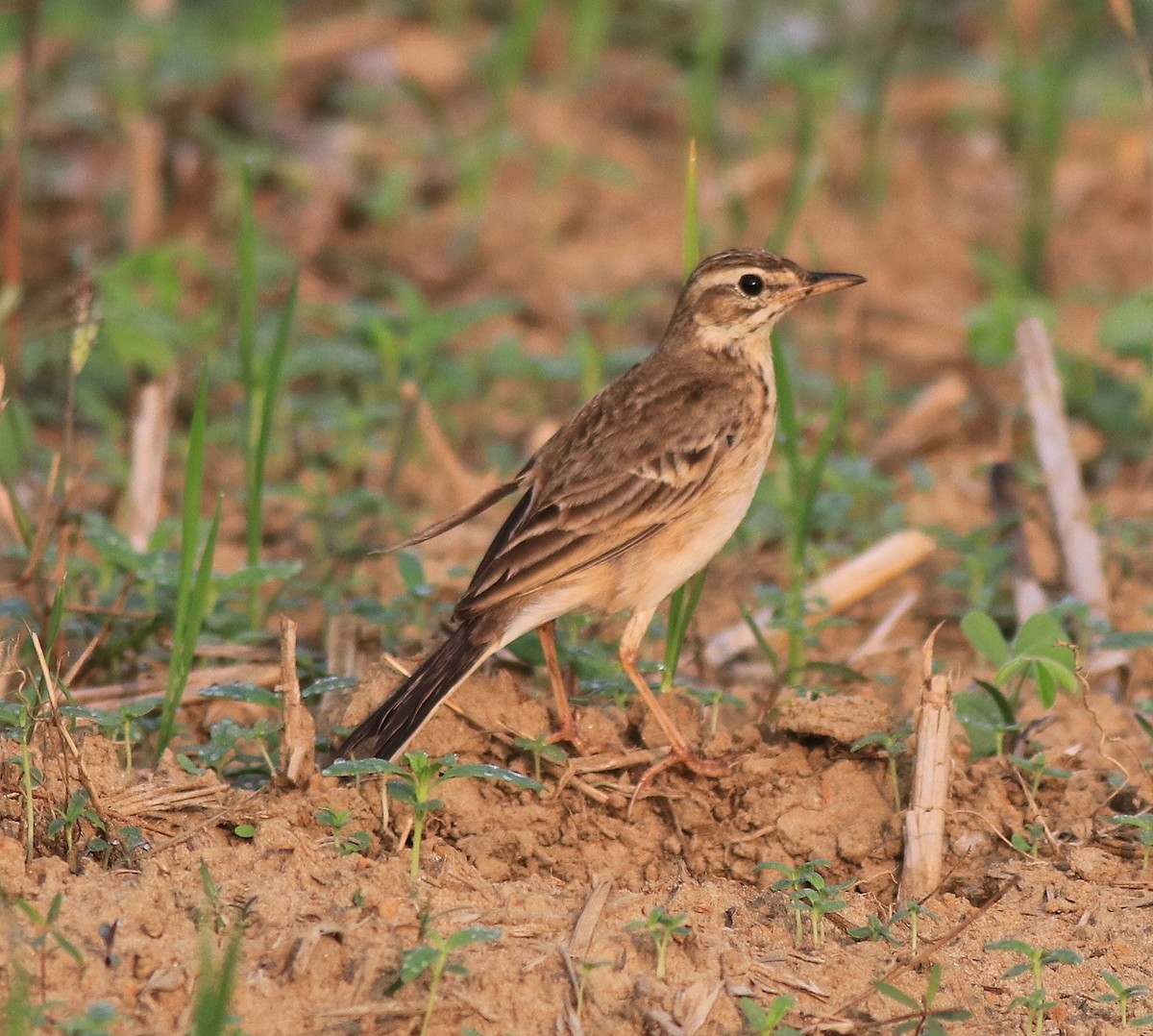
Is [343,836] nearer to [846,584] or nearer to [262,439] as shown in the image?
[262,439]

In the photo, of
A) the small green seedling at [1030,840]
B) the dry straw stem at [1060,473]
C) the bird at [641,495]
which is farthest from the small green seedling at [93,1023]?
the dry straw stem at [1060,473]

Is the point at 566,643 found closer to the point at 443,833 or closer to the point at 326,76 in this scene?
the point at 443,833

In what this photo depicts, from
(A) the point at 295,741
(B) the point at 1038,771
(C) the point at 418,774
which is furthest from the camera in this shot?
(B) the point at 1038,771

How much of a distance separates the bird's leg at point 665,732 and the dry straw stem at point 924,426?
298 cm

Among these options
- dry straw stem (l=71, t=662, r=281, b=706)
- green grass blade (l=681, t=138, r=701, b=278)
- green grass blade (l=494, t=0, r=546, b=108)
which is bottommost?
dry straw stem (l=71, t=662, r=281, b=706)

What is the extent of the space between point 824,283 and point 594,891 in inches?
92.3

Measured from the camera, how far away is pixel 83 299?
512cm

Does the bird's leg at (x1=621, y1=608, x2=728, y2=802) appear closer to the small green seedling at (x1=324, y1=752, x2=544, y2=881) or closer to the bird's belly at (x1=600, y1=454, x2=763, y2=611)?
the bird's belly at (x1=600, y1=454, x2=763, y2=611)

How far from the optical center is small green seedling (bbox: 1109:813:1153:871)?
455 cm

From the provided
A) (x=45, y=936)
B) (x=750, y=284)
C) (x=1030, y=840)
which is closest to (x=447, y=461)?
(x=750, y=284)

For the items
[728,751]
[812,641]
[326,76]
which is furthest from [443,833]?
[326,76]

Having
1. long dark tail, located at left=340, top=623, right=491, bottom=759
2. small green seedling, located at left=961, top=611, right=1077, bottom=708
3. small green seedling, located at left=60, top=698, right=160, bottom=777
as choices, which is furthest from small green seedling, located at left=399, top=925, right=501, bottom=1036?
small green seedling, located at left=961, top=611, right=1077, bottom=708

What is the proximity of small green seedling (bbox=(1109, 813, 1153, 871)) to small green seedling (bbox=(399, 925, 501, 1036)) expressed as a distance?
5.73 ft

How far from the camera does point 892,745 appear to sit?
4.75 m
